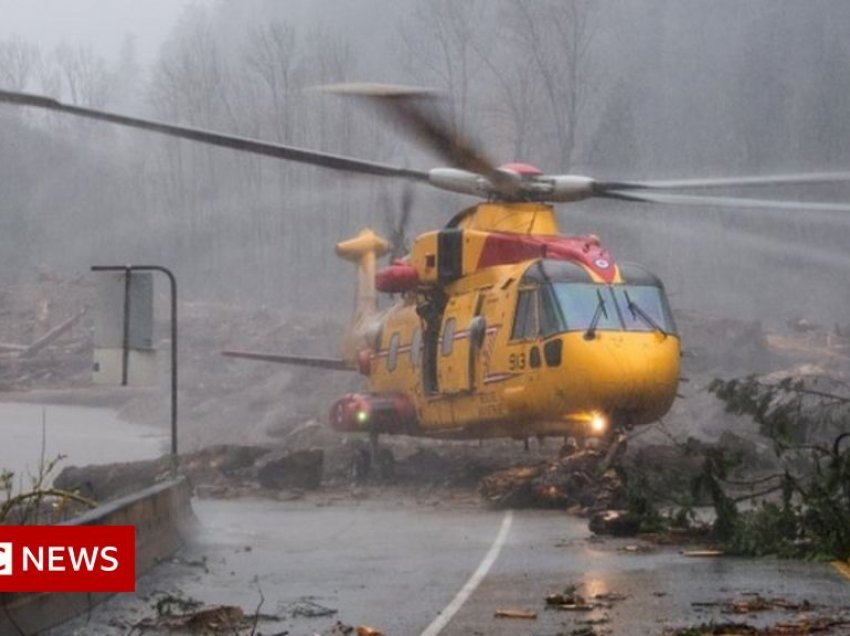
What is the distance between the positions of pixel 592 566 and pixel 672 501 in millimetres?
2673

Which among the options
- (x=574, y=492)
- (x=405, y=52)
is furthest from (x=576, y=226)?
(x=574, y=492)

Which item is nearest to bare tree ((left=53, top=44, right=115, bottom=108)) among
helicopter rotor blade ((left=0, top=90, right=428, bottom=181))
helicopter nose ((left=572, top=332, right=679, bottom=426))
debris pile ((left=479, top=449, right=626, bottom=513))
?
debris pile ((left=479, top=449, right=626, bottom=513))

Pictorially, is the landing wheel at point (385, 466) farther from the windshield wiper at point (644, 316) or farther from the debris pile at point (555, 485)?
the windshield wiper at point (644, 316)

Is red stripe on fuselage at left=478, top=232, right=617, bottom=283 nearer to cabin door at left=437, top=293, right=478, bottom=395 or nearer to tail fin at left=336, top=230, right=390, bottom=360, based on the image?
cabin door at left=437, top=293, right=478, bottom=395

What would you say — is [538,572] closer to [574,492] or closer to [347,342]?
[574,492]

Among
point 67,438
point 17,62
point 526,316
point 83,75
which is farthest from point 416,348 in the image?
point 83,75

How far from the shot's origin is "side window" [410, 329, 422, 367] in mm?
24859

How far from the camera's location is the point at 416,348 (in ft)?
82.1

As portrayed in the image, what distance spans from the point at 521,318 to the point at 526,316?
0.32 ft

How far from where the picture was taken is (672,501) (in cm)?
1755

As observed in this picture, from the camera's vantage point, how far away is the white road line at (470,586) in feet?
38.1

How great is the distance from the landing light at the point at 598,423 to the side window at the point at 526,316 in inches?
46.8

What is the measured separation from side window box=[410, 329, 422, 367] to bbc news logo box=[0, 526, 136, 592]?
11.3 m

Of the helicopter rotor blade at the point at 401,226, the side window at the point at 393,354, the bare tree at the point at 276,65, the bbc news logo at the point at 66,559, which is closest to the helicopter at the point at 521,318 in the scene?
the side window at the point at 393,354
